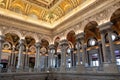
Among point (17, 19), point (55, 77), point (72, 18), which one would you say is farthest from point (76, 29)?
point (17, 19)

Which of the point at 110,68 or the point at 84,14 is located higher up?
the point at 84,14

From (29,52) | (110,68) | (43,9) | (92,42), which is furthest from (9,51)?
(110,68)

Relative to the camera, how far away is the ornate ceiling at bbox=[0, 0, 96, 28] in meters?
13.8

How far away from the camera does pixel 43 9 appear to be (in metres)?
15.9

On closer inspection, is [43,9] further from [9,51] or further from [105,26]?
[9,51]

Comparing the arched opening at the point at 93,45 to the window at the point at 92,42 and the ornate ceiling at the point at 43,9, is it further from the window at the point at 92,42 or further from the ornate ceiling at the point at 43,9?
the ornate ceiling at the point at 43,9

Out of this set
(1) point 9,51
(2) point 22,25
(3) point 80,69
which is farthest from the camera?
(1) point 9,51

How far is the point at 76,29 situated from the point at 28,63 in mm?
11803

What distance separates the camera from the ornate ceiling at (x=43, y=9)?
13830mm

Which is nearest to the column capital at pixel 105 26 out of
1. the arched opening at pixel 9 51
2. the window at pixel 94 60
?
the window at pixel 94 60

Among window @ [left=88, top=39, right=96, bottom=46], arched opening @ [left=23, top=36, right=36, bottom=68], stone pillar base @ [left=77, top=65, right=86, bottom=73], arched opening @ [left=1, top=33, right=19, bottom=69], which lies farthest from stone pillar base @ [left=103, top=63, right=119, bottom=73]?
arched opening @ [left=1, top=33, right=19, bottom=69]

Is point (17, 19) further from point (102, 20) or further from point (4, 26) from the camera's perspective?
point (102, 20)

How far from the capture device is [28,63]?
2064 centimetres

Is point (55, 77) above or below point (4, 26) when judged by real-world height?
below
